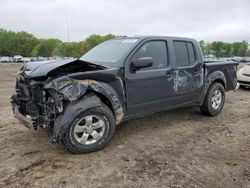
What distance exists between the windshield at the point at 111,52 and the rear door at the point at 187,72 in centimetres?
111

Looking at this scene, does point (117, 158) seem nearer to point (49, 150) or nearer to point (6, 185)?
point (49, 150)

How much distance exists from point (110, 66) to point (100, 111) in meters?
0.86

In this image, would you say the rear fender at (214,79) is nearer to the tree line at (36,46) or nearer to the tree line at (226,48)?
the tree line at (36,46)

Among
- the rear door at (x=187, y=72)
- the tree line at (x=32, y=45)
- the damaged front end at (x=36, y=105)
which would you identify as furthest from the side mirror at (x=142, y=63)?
the tree line at (x=32, y=45)

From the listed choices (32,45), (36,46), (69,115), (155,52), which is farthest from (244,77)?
(32,45)

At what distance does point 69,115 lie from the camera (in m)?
3.81

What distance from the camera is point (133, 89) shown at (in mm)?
4578

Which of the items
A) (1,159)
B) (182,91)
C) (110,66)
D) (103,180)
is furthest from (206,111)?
(1,159)

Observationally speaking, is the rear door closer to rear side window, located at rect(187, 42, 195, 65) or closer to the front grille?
rear side window, located at rect(187, 42, 195, 65)

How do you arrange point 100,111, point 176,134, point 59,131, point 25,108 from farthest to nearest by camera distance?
point 176,134 → point 25,108 → point 100,111 → point 59,131

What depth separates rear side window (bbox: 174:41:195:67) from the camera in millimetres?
5398

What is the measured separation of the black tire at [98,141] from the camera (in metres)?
3.85

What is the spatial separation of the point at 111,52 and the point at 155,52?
0.84 metres

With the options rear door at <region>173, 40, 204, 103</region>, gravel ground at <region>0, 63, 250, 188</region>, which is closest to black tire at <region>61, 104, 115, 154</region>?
gravel ground at <region>0, 63, 250, 188</region>
